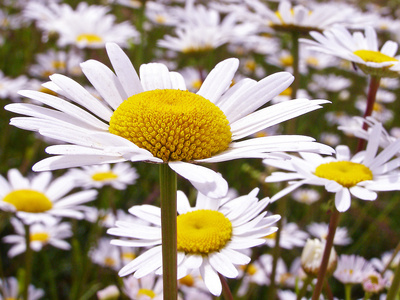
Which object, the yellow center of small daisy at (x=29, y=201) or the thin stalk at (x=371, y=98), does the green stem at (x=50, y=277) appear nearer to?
the yellow center of small daisy at (x=29, y=201)

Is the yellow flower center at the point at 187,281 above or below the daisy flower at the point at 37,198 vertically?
below

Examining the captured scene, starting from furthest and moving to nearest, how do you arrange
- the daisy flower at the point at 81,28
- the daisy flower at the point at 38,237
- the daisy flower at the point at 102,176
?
the daisy flower at the point at 81,28 < the daisy flower at the point at 102,176 < the daisy flower at the point at 38,237

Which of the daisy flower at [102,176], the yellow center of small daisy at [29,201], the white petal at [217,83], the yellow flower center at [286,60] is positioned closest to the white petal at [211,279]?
the white petal at [217,83]

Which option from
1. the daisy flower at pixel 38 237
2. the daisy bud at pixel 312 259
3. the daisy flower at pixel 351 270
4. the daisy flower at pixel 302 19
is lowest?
the daisy flower at pixel 38 237

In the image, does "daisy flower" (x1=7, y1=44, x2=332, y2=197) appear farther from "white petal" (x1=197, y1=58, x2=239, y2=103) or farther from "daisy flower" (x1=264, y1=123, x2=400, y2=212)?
"daisy flower" (x1=264, y1=123, x2=400, y2=212)

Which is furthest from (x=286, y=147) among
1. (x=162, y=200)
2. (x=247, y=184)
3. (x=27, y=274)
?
(x=247, y=184)

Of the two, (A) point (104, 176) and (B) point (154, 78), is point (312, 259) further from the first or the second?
(A) point (104, 176)

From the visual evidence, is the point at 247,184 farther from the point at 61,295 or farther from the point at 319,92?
the point at 319,92

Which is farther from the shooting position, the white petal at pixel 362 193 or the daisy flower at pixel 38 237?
the daisy flower at pixel 38 237
